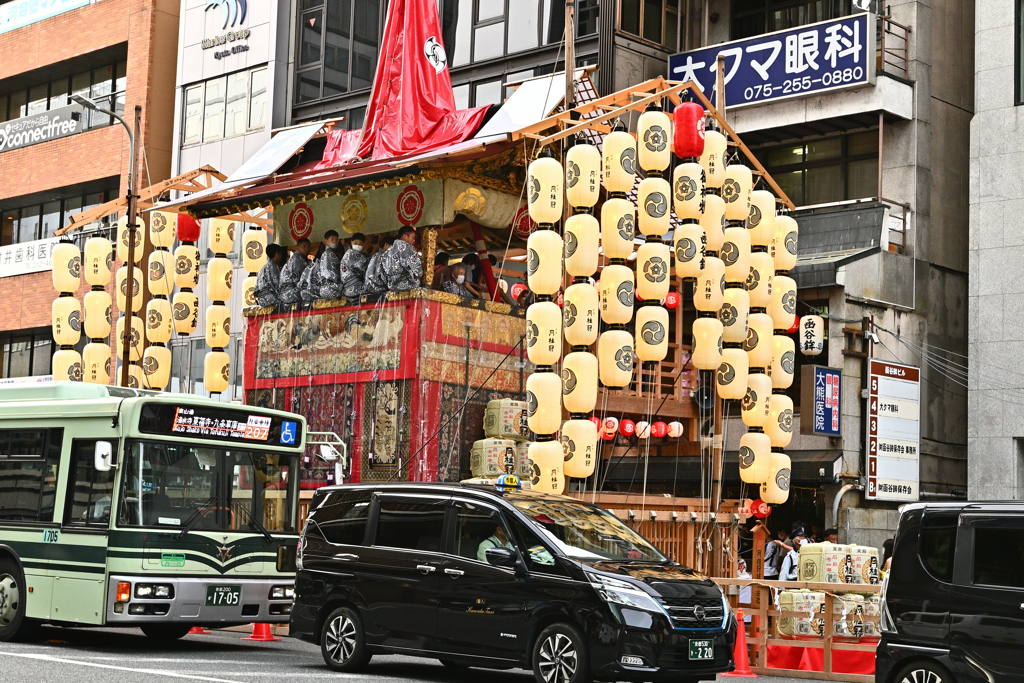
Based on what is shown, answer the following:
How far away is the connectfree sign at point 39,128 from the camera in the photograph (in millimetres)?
42781

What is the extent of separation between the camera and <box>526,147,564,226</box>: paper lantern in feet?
66.3

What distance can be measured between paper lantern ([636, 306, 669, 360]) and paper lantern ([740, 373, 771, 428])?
2213 millimetres

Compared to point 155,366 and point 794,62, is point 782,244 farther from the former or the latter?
point 155,366

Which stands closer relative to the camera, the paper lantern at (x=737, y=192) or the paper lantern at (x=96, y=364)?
the paper lantern at (x=737, y=192)

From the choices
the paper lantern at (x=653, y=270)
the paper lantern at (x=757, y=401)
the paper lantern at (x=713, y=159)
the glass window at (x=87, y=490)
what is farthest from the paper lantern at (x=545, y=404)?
the glass window at (x=87, y=490)

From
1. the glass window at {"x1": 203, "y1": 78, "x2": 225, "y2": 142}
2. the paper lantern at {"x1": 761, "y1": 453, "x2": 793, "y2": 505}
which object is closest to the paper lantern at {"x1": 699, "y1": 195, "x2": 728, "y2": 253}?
the paper lantern at {"x1": 761, "y1": 453, "x2": 793, "y2": 505}

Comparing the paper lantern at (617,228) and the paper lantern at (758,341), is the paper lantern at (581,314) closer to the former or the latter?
the paper lantern at (617,228)

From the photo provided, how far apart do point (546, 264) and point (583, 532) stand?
791cm

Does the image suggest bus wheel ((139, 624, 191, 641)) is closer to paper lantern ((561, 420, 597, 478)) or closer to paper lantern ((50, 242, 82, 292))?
paper lantern ((561, 420, 597, 478))

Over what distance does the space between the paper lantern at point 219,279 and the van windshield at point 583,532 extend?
1703 centimetres

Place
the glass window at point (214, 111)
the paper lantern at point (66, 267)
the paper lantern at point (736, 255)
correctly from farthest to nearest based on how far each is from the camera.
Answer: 1. the glass window at point (214, 111)
2. the paper lantern at point (66, 267)
3. the paper lantern at point (736, 255)

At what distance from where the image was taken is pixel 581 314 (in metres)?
19.7

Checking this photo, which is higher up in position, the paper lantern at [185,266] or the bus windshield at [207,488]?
the paper lantern at [185,266]

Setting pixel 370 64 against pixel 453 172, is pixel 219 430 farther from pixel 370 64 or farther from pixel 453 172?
pixel 370 64
